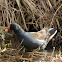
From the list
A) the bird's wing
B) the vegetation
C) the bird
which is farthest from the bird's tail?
the bird's wing

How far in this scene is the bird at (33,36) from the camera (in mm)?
4434

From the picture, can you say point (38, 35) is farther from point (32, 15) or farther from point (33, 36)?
point (32, 15)

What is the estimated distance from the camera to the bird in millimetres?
4434

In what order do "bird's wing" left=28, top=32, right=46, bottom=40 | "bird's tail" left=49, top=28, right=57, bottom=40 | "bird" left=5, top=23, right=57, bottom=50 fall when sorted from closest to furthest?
"bird" left=5, top=23, right=57, bottom=50 < "bird's wing" left=28, top=32, right=46, bottom=40 < "bird's tail" left=49, top=28, right=57, bottom=40

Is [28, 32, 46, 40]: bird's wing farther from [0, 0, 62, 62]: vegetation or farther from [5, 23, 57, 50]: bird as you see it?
[0, 0, 62, 62]: vegetation

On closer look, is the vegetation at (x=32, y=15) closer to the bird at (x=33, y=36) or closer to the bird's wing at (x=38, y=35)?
the bird at (x=33, y=36)

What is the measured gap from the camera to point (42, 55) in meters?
4.05

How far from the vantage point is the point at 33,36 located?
4.61 meters

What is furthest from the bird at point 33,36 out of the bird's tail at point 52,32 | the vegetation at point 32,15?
the vegetation at point 32,15

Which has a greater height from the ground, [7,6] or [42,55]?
[7,6]

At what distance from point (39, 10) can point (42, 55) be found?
1.42 m

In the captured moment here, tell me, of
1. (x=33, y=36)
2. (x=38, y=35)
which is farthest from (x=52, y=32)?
(x=33, y=36)

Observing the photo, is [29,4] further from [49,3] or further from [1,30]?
[1,30]

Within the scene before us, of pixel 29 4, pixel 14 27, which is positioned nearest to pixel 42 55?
pixel 14 27
